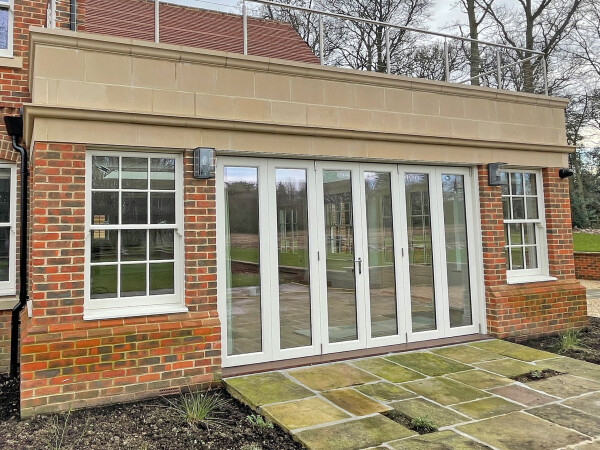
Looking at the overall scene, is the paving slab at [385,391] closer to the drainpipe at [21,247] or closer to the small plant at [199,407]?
the small plant at [199,407]

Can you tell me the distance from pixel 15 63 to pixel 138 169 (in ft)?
7.74

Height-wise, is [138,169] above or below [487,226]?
above

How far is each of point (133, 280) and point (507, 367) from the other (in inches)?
175

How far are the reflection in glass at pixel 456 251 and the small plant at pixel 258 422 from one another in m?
3.67

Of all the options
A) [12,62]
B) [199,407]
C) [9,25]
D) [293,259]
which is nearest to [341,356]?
[293,259]

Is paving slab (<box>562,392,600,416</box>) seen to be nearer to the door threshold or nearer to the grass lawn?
the door threshold

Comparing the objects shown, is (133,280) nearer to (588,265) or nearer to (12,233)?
(12,233)

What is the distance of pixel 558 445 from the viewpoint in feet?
11.0

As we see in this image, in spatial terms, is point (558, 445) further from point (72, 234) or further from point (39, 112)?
point (39, 112)

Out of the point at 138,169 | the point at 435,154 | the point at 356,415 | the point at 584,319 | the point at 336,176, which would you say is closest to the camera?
the point at 356,415

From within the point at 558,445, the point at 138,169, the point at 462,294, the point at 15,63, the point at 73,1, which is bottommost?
the point at 558,445

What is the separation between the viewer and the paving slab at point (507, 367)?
16.6ft

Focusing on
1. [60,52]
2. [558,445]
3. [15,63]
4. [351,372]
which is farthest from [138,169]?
[558,445]

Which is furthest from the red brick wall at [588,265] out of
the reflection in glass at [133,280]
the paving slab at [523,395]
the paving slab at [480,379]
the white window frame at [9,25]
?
the white window frame at [9,25]
